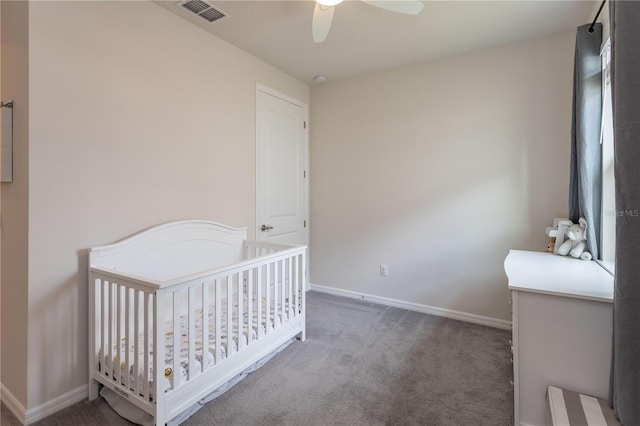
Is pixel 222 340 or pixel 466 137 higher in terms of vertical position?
pixel 466 137

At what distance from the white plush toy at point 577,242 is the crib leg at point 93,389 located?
10.2 feet

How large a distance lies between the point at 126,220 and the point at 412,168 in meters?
2.54

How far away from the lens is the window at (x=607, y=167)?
1915mm

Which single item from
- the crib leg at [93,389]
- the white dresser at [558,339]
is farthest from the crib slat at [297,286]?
the white dresser at [558,339]

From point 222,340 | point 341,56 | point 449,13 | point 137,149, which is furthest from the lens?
point 341,56

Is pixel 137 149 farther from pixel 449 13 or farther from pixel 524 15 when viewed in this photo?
pixel 524 15

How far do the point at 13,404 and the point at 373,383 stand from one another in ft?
6.78

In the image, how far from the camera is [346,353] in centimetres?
238

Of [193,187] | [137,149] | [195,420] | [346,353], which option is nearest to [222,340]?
[195,420]

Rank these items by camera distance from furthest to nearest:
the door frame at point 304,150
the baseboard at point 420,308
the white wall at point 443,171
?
the door frame at point 304,150, the baseboard at point 420,308, the white wall at point 443,171

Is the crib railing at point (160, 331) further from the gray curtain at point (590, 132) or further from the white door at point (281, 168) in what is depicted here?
the gray curtain at point (590, 132)

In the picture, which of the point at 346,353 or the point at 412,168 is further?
the point at 412,168

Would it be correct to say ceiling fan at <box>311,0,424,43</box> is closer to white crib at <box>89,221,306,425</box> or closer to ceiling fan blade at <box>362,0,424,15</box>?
ceiling fan blade at <box>362,0,424,15</box>

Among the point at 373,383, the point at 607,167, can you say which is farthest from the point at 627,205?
the point at 373,383
